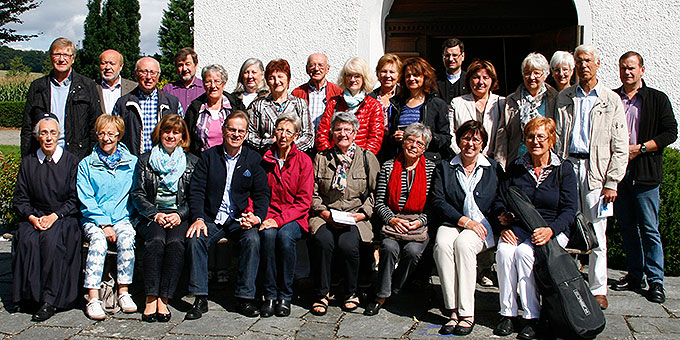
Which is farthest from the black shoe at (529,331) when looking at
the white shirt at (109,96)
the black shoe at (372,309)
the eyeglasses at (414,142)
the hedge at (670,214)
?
the white shirt at (109,96)

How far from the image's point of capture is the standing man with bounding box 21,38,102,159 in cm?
504

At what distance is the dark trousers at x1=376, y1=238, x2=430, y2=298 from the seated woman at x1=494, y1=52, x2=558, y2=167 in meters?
1.11

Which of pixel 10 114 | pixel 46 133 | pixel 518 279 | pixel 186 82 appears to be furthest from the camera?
pixel 10 114

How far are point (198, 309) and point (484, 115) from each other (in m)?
2.71

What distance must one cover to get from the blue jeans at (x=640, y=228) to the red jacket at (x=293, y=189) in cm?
260

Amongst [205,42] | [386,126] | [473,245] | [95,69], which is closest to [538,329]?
[473,245]

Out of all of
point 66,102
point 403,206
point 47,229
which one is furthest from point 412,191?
point 66,102

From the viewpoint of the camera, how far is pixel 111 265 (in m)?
4.54

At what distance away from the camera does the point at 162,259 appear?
4371mm

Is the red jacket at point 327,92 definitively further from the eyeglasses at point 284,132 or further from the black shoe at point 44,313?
the black shoe at point 44,313

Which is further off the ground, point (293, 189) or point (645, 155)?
point (645, 155)

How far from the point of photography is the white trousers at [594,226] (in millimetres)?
4434

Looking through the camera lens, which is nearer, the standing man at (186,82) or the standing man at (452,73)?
the standing man at (452,73)

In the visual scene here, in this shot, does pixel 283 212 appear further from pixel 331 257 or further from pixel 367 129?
pixel 367 129
